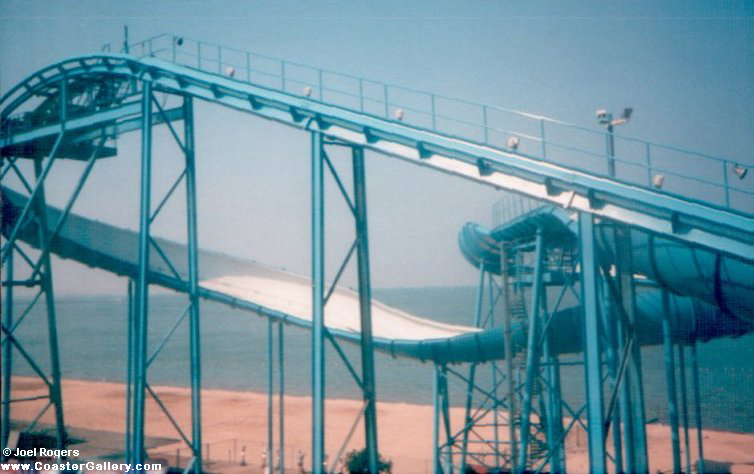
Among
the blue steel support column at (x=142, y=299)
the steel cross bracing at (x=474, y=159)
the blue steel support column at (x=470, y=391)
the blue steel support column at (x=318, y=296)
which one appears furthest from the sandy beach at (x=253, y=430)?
the steel cross bracing at (x=474, y=159)

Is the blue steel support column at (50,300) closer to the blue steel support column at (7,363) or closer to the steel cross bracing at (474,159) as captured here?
the blue steel support column at (7,363)

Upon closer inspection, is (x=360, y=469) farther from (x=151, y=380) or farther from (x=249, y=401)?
(x=151, y=380)

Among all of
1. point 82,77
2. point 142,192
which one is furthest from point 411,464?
point 82,77

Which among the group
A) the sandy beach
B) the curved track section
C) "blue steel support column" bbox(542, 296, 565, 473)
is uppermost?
the curved track section

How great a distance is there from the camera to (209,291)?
18016 millimetres

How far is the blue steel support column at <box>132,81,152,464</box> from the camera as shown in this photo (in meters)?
12.1

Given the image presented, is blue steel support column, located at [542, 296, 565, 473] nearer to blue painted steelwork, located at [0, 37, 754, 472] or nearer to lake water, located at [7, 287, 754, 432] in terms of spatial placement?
blue painted steelwork, located at [0, 37, 754, 472]

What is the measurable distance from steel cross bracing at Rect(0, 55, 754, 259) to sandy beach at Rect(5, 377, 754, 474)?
13828mm

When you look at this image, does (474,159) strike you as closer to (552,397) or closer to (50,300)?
(552,397)

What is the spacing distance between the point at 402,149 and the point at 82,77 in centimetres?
977

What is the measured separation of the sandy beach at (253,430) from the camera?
1001 inches

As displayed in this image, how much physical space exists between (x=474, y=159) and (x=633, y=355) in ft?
14.6

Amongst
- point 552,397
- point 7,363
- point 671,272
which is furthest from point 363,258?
point 7,363

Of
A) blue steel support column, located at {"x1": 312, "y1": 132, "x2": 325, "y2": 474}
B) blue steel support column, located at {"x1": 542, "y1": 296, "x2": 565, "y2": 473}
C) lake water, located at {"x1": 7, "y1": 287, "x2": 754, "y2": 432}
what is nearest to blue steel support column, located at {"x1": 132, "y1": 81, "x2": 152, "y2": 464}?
blue steel support column, located at {"x1": 312, "y1": 132, "x2": 325, "y2": 474}
